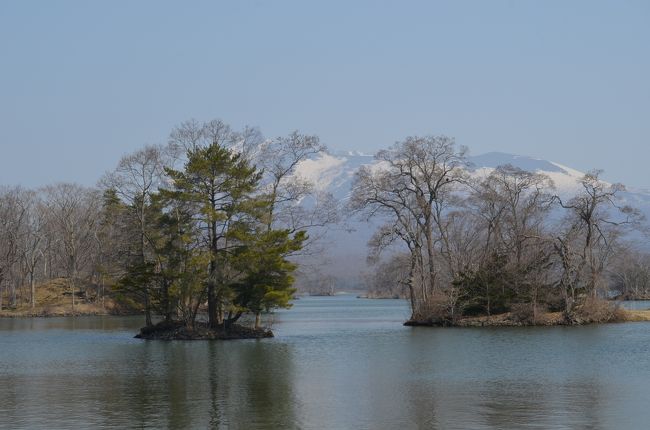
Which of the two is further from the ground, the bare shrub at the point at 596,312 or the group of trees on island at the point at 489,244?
the group of trees on island at the point at 489,244

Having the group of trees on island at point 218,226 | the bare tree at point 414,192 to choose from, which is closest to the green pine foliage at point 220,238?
the group of trees on island at point 218,226

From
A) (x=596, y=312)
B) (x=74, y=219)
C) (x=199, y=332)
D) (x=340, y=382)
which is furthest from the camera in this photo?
(x=74, y=219)

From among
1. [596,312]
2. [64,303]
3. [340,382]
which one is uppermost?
[64,303]

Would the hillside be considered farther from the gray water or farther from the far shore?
the far shore

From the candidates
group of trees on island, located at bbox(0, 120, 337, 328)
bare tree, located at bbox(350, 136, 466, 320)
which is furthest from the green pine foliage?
bare tree, located at bbox(350, 136, 466, 320)

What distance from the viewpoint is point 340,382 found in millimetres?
32125

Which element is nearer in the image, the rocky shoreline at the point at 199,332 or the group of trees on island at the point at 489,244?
the rocky shoreline at the point at 199,332

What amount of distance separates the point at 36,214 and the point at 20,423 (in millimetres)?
89873

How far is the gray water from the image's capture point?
79.6 feet

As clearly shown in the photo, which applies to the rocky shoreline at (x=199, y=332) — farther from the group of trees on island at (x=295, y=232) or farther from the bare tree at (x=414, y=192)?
the bare tree at (x=414, y=192)

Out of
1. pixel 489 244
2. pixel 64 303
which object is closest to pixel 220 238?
pixel 489 244

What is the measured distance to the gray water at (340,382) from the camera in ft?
79.6

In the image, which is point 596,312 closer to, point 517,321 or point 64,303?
point 517,321

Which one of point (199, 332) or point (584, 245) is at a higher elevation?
point (584, 245)
